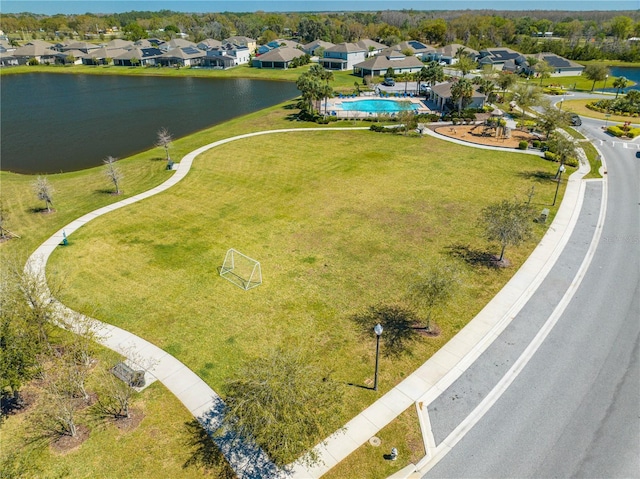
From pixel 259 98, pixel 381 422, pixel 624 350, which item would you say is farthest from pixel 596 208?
pixel 259 98

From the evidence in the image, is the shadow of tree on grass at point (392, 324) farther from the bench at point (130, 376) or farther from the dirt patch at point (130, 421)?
the dirt patch at point (130, 421)

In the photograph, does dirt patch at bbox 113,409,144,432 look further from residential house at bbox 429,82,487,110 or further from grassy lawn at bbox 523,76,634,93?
grassy lawn at bbox 523,76,634,93

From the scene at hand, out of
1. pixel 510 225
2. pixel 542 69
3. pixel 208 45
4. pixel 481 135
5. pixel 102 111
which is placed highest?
pixel 208 45

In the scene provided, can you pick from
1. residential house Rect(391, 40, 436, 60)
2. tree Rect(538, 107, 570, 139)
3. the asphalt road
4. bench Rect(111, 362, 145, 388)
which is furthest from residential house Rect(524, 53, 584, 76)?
bench Rect(111, 362, 145, 388)

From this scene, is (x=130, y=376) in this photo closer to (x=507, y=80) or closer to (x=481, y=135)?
(x=481, y=135)

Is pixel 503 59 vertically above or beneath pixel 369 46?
beneath

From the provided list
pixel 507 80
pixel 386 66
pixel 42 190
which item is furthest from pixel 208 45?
pixel 42 190

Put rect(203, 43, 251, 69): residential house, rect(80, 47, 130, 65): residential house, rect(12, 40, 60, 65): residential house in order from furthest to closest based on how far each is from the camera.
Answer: rect(12, 40, 60, 65): residential house
rect(80, 47, 130, 65): residential house
rect(203, 43, 251, 69): residential house
